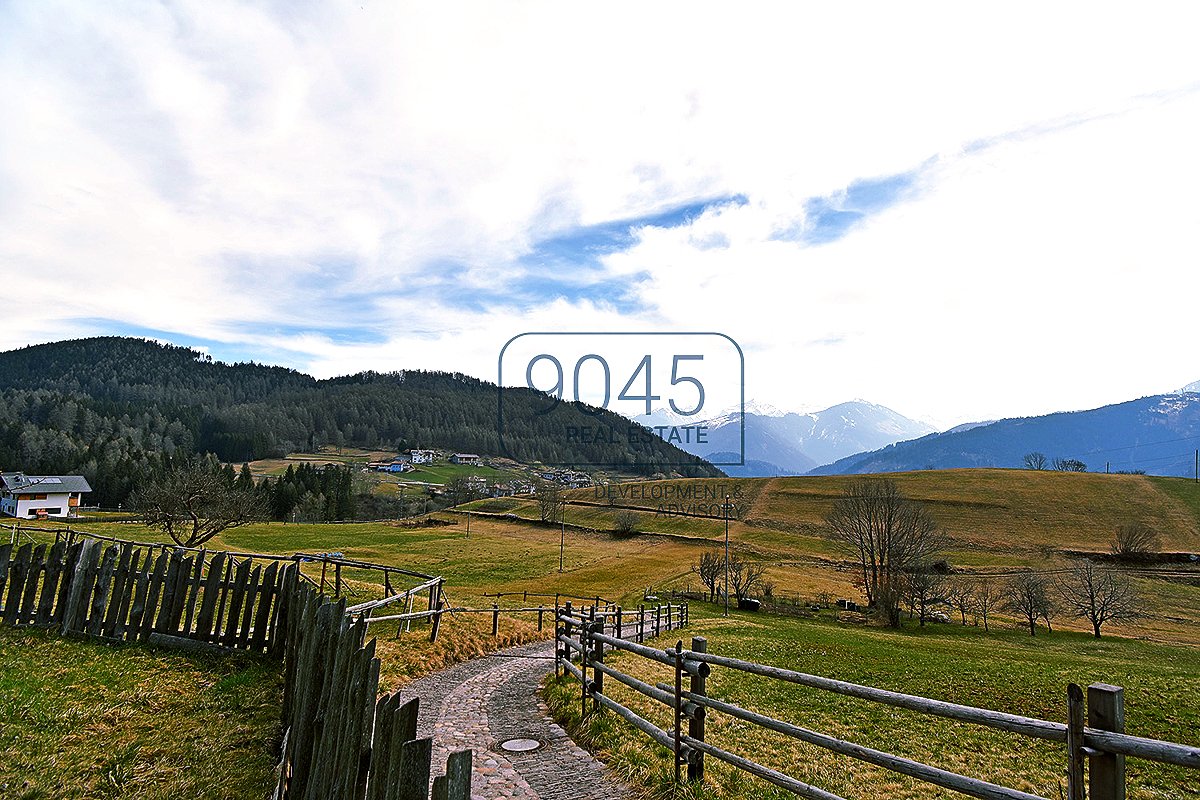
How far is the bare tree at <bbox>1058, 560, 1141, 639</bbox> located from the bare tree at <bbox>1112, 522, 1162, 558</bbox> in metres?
24.0

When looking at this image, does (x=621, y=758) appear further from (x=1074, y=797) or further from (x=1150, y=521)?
(x=1150, y=521)

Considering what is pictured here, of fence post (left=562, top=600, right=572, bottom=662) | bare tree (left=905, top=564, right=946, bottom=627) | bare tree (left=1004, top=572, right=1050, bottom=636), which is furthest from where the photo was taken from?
bare tree (left=905, top=564, right=946, bottom=627)

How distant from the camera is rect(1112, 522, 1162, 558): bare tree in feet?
232

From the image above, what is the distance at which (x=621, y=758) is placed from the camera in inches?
305

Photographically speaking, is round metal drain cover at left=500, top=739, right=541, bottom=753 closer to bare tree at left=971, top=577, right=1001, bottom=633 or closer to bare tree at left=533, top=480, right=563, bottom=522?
bare tree at left=971, top=577, right=1001, bottom=633

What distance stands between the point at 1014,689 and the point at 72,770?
18777 mm

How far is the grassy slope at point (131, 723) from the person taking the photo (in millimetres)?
6172

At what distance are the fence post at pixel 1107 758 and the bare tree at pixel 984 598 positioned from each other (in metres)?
48.4

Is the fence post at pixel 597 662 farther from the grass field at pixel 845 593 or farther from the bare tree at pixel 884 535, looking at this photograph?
the bare tree at pixel 884 535

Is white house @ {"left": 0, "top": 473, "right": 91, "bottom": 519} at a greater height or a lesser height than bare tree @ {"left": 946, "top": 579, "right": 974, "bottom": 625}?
greater

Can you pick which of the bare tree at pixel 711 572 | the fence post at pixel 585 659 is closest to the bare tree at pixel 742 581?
the bare tree at pixel 711 572

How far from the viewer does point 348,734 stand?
4246mm

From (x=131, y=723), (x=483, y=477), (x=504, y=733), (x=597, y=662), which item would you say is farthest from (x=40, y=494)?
(x=597, y=662)

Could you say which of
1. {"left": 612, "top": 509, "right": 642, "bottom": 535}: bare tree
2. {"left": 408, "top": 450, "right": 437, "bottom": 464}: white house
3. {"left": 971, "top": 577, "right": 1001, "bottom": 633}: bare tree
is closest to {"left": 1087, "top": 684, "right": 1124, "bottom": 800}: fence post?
{"left": 971, "top": 577, "right": 1001, "bottom": 633}: bare tree
